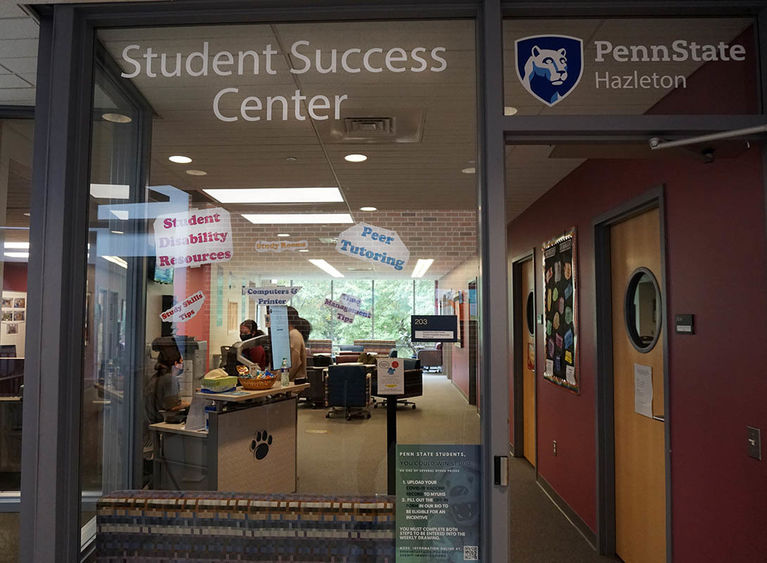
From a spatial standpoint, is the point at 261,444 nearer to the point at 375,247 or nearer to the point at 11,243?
the point at 375,247

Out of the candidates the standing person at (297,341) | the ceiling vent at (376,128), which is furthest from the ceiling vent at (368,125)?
the standing person at (297,341)

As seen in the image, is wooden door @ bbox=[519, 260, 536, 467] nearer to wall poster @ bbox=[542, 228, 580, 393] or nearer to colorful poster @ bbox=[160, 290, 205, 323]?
wall poster @ bbox=[542, 228, 580, 393]

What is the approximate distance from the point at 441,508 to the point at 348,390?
527mm

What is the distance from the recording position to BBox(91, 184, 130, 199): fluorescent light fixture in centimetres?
208

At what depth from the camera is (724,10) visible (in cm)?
194

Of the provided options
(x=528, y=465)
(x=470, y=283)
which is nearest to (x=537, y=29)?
(x=470, y=283)

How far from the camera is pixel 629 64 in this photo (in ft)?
6.40

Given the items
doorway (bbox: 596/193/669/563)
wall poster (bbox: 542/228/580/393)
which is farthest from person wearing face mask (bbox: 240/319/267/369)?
wall poster (bbox: 542/228/580/393)

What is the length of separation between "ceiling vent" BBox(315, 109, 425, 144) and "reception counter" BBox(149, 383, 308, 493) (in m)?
0.97

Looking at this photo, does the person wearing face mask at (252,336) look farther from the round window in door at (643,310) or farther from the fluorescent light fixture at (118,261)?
the round window in door at (643,310)

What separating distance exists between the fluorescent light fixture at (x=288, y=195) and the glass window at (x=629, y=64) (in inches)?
29.9

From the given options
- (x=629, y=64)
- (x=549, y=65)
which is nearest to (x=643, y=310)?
(x=629, y=64)

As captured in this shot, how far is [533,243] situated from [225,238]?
3514 millimetres

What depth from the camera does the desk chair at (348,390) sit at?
6.60 feet
